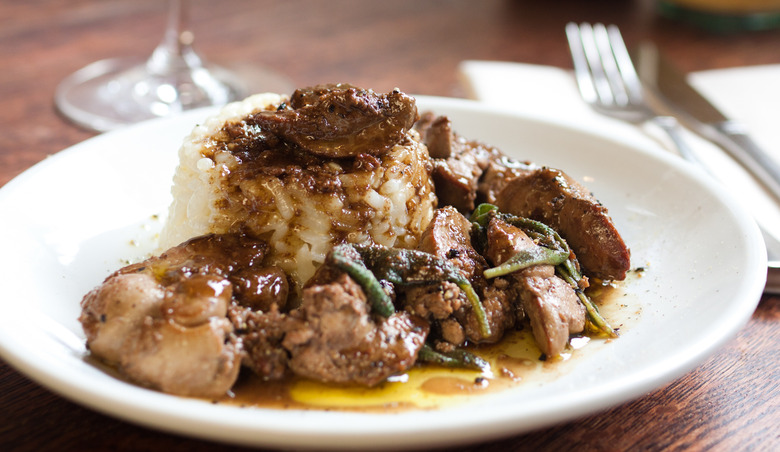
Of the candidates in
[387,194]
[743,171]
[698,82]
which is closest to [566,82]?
[698,82]

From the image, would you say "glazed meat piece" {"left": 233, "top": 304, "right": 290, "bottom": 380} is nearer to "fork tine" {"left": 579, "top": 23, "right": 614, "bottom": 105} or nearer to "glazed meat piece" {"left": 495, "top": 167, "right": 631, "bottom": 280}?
"glazed meat piece" {"left": 495, "top": 167, "right": 631, "bottom": 280}

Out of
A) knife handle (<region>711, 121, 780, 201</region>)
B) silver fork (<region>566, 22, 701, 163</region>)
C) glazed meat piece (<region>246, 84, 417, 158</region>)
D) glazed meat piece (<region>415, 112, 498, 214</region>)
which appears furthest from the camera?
silver fork (<region>566, 22, 701, 163</region>)

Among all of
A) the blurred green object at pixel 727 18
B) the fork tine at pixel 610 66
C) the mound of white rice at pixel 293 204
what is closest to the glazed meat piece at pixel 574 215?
the mound of white rice at pixel 293 204

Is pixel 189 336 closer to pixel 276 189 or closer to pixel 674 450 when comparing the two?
pixel 276 189

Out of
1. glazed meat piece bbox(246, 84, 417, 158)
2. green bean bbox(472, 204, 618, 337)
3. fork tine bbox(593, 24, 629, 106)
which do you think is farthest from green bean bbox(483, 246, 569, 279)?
Result: fork tine bbox(593, 24, 629, 106)

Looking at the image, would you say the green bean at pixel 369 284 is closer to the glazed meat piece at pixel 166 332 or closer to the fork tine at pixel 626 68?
the glazed meat piece at pixel 166 332
